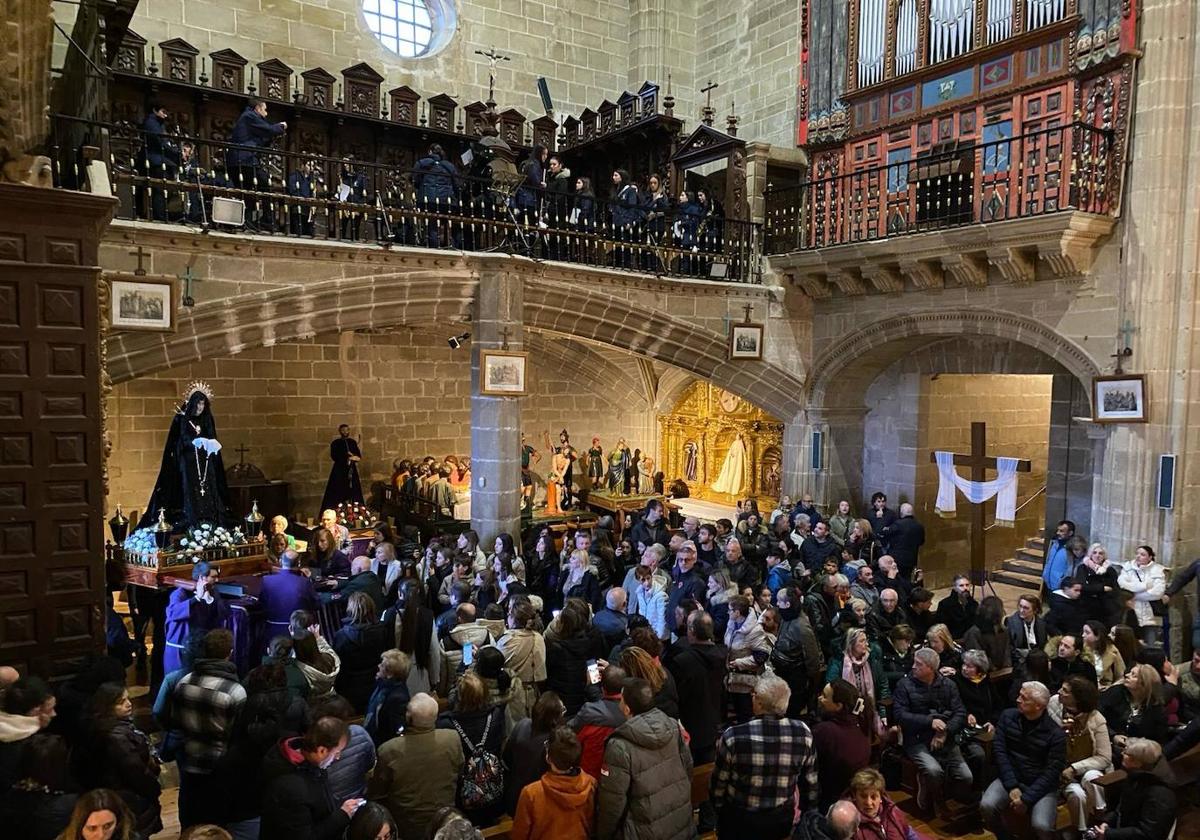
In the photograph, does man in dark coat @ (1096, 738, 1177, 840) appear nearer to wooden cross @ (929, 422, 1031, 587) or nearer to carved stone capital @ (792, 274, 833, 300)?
wooden cross @ (929, 422, 1031, 587)

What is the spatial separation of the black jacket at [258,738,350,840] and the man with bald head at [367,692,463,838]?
303 millimetres

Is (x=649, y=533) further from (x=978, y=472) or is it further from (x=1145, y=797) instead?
(x=1145, y=797)

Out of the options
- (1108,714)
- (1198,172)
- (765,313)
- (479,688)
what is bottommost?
(1108,714)

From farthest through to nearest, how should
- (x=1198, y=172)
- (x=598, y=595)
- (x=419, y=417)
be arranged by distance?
(x=419, y=417) < (x=1198, y=172) < (x=598, y=595)

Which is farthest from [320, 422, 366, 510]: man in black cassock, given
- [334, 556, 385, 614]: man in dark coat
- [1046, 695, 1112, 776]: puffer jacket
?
[1046, 695, 1112, 776]: puffer jacket

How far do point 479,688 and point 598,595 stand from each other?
303 cm

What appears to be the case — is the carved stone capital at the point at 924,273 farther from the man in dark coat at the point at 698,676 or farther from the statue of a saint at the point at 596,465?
the man in dark coat at the point at 698,676

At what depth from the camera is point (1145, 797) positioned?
137 inches

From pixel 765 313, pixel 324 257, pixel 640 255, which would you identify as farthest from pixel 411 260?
pixel 765 313

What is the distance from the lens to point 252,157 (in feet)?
26.0

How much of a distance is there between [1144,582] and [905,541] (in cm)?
233

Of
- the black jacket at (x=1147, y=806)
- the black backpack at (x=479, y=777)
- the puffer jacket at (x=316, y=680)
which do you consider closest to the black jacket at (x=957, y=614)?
the black jacket at (x=1147, y=806)

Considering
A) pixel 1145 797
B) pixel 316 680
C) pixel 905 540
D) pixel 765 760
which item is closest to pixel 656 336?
pixel 905 540

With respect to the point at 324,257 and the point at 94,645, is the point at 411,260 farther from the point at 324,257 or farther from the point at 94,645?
the point at 94,645
